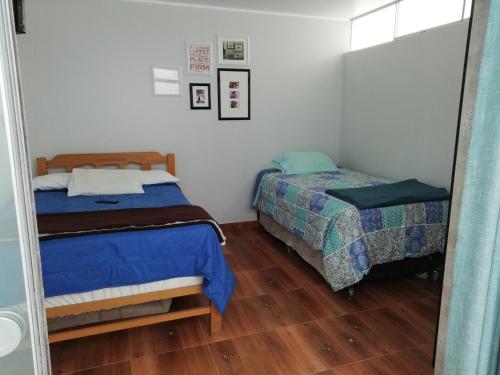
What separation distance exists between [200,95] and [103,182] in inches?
55.2

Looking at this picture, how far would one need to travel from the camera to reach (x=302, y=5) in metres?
3.52

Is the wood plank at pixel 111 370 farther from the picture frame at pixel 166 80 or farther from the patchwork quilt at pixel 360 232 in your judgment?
the picture frame at pixel 166 80

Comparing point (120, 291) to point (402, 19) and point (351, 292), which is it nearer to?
point (351, 292)

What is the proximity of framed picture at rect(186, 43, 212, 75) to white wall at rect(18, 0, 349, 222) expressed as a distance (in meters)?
0.06

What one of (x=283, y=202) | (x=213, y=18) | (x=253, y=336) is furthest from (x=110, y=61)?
(x=253, y=336)

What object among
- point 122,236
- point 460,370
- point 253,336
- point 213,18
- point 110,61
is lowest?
point 253,336

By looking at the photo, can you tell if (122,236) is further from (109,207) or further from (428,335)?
(428,335)

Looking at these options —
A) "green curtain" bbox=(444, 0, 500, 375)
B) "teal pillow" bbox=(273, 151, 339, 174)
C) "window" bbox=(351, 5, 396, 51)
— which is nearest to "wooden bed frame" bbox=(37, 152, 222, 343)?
"green curtain" bbox=(444, 0, 500, 375)

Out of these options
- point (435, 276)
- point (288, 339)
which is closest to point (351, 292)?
point (288, 339)

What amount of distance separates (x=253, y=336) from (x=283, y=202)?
146 centimetres

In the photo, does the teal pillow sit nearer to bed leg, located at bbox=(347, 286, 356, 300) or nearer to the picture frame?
the picture frame

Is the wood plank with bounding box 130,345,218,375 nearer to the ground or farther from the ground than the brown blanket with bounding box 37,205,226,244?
nearer to the ground

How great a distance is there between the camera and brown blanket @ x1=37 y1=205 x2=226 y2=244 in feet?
6.25

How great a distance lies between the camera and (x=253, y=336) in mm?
2141
